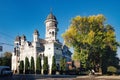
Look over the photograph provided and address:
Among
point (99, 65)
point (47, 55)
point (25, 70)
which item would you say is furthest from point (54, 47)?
point (99, 65)

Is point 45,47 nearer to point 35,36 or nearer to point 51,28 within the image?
point 35,36

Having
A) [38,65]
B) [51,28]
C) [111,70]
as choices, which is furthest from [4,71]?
[51,28]

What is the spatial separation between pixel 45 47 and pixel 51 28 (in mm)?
9484

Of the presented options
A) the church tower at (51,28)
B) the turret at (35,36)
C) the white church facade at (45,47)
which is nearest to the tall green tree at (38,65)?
the white church facade at (45,47)

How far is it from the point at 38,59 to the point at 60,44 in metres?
13.0

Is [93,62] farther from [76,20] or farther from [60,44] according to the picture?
[60,44]

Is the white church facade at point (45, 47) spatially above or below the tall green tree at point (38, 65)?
above

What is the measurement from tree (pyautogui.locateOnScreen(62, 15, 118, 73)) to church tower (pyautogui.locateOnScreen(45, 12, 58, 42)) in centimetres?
3769

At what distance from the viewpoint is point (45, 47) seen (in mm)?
86688

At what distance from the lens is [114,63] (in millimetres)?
73375

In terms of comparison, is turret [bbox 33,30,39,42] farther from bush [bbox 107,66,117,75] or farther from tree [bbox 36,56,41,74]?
bush [bbox 107,66,117,75]

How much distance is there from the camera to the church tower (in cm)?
9306

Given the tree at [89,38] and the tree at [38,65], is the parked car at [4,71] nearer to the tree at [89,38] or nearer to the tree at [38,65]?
the tree at [89,38]

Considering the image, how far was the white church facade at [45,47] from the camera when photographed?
84875mm
